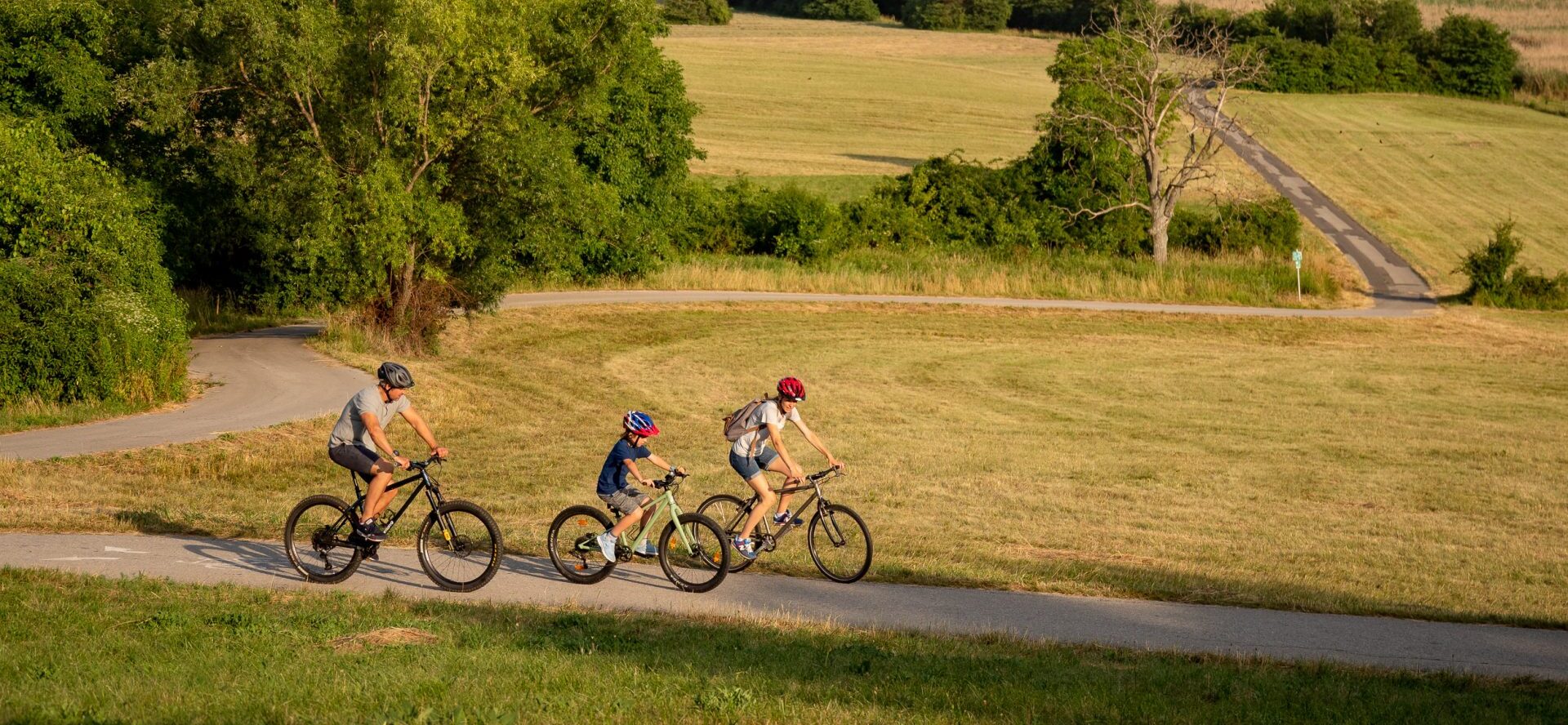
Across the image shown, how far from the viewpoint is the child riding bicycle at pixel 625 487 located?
12.8 m

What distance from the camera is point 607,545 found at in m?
12.8

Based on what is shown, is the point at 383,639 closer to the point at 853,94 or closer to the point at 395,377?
the point at 395,377

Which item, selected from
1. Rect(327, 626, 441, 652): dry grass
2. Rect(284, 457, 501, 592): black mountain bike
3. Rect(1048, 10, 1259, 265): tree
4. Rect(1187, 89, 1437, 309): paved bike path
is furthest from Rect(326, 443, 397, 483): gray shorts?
Rect(1048, 10, 1259, 265): tree

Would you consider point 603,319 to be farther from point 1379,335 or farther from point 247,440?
point 1379,335

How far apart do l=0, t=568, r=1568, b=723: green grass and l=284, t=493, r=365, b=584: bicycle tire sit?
125cm

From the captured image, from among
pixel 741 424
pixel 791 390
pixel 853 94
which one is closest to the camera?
pixel 791 390

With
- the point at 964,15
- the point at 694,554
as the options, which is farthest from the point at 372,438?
the point at 964,15

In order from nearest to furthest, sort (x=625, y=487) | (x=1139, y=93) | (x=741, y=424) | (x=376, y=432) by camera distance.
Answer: (x=376, y=432), (x=625, y=487), (x=741, y=424), (x=1139, y=93)

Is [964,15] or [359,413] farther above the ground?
[964,15]

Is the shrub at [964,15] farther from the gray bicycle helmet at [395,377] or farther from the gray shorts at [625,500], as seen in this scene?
the gray bicycle helmet at [395,377]

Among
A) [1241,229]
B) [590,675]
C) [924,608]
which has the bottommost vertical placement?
[1241,229]

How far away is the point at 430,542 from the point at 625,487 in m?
1.74

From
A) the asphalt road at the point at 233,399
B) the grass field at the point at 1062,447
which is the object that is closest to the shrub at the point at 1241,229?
the grass field at the point at 1062,447

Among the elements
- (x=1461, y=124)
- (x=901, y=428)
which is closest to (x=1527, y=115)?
(x=1461, y=124)
